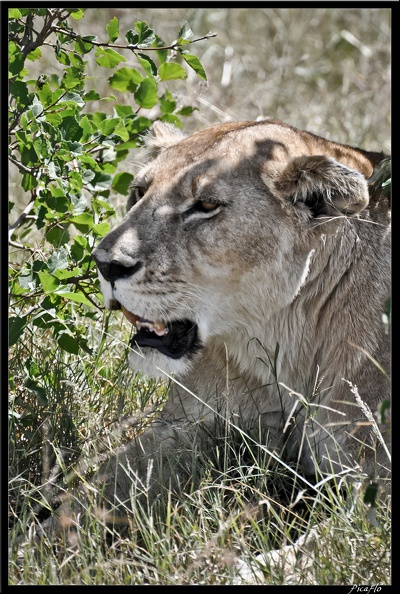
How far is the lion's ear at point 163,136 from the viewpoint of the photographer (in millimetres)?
3779

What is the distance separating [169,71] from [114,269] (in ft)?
3.43

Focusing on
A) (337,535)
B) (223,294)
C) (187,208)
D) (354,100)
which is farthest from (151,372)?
(354,100)

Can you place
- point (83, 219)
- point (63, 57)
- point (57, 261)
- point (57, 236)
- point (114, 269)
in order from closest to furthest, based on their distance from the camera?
1. point (114, 269)
2. point (57, 261)
3. point (63, 57)
4. point (83, 219)
5. point (57, 236)

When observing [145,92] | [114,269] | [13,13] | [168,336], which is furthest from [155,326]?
[13,13]

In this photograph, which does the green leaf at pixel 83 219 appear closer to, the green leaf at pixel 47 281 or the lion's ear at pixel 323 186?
the green leaf at pixel 47 281

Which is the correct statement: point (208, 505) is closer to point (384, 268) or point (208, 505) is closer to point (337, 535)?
point (337, 535)

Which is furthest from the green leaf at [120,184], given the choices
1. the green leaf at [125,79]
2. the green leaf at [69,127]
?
the green leaf at [69,127]

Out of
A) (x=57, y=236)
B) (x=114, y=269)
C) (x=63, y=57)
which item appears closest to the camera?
(x=114, y=269)

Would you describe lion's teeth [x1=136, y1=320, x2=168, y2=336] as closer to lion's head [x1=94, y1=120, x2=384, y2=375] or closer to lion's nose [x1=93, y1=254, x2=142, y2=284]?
lion's head [x1=94, y1=120, x2=384, y2=375]

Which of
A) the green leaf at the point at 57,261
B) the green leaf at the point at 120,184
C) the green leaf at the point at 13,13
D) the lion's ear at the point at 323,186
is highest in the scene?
the green leaf at the point at 13,13

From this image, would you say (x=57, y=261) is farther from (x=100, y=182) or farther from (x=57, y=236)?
(x=100, y=182)

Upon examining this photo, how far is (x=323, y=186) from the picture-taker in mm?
3102

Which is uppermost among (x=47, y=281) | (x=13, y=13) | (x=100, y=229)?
(x=13, y=13)
